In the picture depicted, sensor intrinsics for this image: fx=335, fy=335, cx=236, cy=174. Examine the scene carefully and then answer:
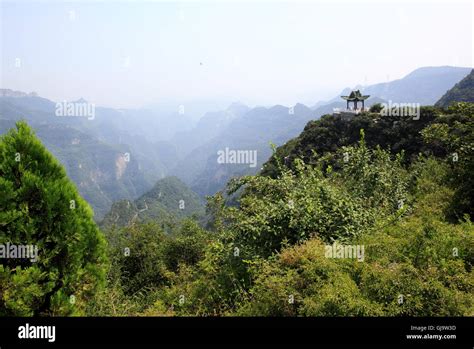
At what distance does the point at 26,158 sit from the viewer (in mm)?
4789

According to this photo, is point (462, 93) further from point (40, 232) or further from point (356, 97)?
point (40, 232)

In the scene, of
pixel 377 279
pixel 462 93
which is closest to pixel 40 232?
pixel 377 279

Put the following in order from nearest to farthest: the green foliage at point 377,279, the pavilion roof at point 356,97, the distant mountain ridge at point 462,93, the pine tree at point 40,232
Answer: the green foliage at point 377,279, the pine tree at point 40,232, the pavilion roof at point 356,97, the distant mountain ridge at point 462,93

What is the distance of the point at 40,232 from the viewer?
184 inches

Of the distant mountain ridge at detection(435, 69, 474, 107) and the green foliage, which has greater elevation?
the distant mountain ridge at detection(435, 69, 474, 107)

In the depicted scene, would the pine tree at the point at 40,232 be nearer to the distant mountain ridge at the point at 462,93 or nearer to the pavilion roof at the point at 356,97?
the pavilion roof at the point at 356,97

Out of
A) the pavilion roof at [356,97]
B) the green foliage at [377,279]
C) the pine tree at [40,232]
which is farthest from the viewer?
the pavilion roof at [356,97]

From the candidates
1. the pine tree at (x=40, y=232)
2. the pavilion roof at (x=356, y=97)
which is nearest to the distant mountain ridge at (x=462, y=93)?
the pavilion roof at (x=356, y=97)

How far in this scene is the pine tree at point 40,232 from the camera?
14.3 ft

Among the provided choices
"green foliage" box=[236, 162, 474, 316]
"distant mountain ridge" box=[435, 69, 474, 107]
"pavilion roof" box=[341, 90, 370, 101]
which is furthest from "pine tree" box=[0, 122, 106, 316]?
"distant mountain ridge" box=[435, 69, 474, 107]

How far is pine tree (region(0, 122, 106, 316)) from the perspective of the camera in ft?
14.3

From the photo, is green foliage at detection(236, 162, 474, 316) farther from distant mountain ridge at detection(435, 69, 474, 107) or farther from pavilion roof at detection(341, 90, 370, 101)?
distant mountain ridge at detection(435, 69, 474, 107)
